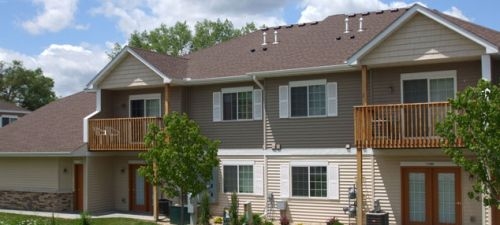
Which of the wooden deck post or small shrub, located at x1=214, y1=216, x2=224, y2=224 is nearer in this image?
the wooden deck post

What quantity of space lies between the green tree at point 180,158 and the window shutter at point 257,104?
388 cm

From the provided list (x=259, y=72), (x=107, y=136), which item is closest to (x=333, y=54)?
(x=259, y=72)

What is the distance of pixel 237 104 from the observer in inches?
918

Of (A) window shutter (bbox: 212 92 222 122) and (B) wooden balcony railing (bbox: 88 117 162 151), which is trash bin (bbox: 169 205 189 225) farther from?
(A) window shutter (bbox: 212 92 222 122)

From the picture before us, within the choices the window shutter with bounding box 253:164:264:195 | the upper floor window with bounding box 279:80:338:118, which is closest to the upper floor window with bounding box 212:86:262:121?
the upper floor window with bounding box 279:80:338:118

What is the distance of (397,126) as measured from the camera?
18766mm

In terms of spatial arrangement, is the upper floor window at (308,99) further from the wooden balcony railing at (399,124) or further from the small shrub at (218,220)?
the small shrub at (218,220)

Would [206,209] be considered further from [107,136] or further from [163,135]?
[107,136]

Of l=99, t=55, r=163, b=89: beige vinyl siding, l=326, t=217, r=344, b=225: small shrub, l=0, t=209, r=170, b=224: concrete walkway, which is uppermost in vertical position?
l=99, t=55, r=163, b=89: beige vinyl siding

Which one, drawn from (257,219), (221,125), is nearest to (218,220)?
(257,219)

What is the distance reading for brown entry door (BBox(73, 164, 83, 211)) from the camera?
26.4 metres

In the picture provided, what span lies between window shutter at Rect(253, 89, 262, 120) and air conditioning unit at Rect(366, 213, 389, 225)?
5.41m

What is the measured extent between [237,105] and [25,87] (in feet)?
178

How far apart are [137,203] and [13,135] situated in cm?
740
